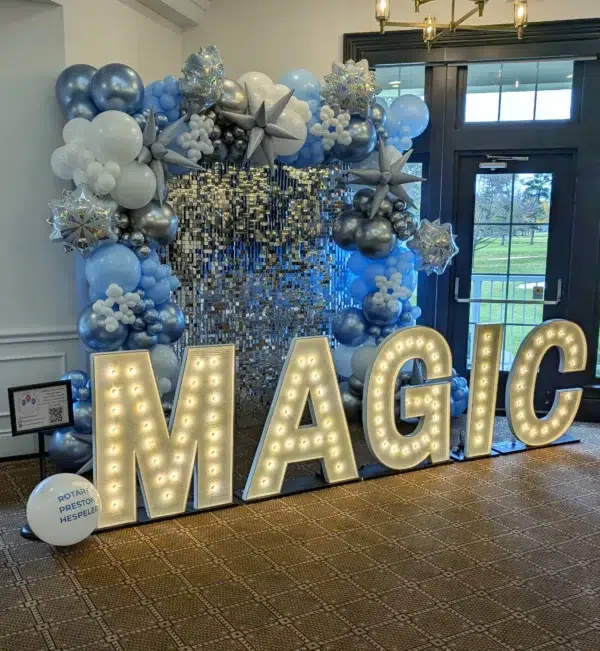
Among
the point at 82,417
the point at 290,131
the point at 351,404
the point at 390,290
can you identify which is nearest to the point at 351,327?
the point at 390,290

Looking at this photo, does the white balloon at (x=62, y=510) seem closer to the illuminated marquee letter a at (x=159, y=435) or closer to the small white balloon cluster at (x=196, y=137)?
the illuminated marquee letter a at (x=159, y=435)

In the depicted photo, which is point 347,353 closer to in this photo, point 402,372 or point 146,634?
point 402,372

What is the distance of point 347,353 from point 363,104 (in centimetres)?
160

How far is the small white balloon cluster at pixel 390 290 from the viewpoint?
4.39m

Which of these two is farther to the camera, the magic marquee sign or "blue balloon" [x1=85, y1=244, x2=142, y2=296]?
"blue balloon" [x1=85, y1=244, x2=142, y2=296]

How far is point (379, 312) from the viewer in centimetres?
442

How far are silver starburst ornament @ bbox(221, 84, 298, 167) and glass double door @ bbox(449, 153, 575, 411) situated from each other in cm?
170

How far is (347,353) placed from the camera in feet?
15.2

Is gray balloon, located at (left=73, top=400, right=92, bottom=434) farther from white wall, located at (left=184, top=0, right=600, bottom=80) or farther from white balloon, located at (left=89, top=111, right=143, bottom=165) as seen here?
white wall, located at (left=184, top=0, right=600, bottom=80)

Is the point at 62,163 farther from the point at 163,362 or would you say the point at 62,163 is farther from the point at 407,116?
the point at 407,116

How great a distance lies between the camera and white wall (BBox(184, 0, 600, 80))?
4797mm

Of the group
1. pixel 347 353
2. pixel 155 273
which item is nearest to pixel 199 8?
pixel 155 273

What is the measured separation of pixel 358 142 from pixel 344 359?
1420mm

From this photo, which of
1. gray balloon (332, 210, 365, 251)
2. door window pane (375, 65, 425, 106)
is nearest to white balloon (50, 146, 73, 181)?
gray balloon (332, 210, 365, 251)
